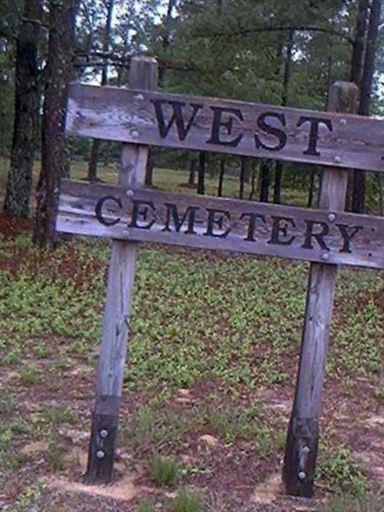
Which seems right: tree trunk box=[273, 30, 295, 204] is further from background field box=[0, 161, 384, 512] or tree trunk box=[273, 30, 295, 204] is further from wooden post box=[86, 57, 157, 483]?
wooden post box=[86, 57, 157, 483]

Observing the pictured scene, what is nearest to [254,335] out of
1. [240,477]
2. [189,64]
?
[240,477]

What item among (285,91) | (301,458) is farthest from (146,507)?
(285,91)

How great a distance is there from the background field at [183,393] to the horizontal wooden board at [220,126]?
1622 mm

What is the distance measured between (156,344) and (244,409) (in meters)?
1.67

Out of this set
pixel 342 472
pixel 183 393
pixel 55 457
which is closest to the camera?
pixel 55 457

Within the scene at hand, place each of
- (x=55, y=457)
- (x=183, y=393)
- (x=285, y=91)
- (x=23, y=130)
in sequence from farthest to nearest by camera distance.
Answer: (x=285, y=91) → (x=23, y=130) → (x=183, y=393) → (x=55, y=457)

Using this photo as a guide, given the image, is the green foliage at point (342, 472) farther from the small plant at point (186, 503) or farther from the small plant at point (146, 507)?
the small plant at point (146, 507)

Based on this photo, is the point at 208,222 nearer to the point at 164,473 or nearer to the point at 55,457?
the point at 164,473

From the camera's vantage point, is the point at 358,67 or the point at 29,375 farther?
the point at 358,67

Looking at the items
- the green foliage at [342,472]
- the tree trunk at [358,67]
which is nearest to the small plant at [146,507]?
the green foliage at [342,472]

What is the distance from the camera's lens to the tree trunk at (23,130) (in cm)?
1423

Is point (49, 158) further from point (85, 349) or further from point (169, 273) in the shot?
point (85, 349)

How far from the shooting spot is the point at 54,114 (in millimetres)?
10852

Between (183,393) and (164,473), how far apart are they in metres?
1.50
